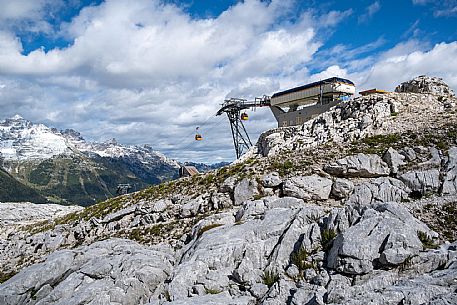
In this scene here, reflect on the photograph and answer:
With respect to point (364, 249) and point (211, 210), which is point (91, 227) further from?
point (364, 249)

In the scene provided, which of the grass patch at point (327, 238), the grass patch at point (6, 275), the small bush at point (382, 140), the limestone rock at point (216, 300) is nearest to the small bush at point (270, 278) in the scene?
the limestone rock at point (216, 300)

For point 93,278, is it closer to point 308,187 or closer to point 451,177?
point 308,187

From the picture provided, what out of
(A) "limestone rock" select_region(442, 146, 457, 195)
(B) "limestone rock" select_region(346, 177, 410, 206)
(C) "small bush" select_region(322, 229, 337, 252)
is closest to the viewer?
(C) "small bush" select_region(322, 229, 337, 252)

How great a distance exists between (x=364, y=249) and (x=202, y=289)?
755cm

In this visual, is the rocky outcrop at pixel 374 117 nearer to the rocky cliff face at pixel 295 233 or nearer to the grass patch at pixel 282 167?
the rocky cliff face at pixel 295 233

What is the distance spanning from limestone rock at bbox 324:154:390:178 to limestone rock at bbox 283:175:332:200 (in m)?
1.73

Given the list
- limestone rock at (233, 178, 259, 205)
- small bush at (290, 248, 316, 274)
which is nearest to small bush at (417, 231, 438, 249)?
small bush at (290, 248, 316, 274)

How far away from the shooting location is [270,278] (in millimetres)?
14953

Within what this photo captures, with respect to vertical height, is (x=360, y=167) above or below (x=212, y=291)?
above

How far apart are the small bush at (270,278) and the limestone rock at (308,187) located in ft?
34.2

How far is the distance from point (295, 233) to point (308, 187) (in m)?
8.94

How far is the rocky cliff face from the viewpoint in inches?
515

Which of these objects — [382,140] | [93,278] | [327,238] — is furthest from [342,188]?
[93,278]

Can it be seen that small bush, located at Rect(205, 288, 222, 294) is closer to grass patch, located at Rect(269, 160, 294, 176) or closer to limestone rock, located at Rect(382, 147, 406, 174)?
grass patch, located at Rect(269, 160, 294, 176)
